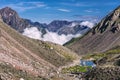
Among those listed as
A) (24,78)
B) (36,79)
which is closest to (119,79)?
(36,79)

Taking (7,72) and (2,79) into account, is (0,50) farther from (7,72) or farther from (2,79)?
(2,79)

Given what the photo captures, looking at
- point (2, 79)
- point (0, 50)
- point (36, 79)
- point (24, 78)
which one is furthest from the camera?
point (0, 50)

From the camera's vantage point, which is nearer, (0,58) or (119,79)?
(0,58)

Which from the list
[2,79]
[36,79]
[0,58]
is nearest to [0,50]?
[0,58]

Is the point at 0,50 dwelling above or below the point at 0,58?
above

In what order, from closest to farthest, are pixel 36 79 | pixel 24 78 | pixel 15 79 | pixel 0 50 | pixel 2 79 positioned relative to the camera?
pixel 2 79
pixel 15 79
pixel 24 78
pixel 36 79
pixel 0 50

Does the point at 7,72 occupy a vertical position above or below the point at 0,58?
below

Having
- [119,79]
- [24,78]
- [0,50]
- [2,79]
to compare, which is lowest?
[2,79]

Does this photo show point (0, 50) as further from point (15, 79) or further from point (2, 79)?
point (2, 79)

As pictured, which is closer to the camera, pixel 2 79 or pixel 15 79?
pixel 2 79
